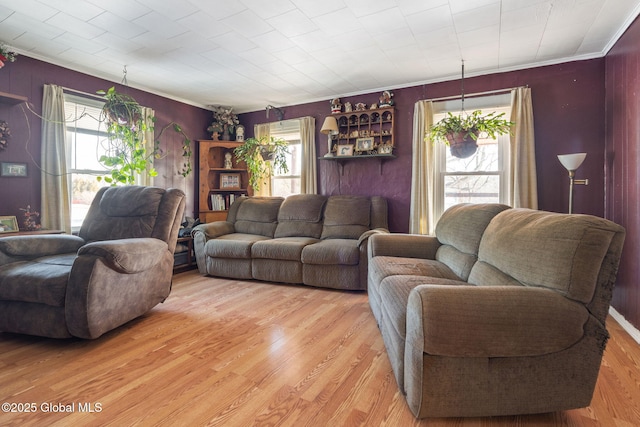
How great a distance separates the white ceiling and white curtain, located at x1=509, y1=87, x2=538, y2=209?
0.44 metres

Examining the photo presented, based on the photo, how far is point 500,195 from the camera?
349 cm

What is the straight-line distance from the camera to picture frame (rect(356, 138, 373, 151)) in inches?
157

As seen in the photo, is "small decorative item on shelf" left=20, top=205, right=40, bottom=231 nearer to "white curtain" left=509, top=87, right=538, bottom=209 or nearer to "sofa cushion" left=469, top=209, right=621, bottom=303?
"sofa cushion" left=469, top=209, right=621, bottom=303

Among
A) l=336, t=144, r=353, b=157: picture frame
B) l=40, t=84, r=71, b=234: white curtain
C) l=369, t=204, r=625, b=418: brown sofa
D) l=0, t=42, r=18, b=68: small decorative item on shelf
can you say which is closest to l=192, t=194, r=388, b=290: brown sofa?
l=336, t=144, r=353, b=157: picture frame

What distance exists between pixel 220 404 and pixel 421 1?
2764 millimetres

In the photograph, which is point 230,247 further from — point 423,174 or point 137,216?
point 423,174

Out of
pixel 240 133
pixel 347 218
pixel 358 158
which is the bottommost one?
pixel 347 218

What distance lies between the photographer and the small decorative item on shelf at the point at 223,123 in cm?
485

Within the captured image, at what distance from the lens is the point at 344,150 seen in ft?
13.5

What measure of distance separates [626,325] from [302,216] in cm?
312

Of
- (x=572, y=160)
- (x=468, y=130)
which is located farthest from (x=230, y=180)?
(x=572, y=160)

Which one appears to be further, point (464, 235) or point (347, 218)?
point (347, 218)

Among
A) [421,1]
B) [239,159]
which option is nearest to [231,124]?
[239,159]

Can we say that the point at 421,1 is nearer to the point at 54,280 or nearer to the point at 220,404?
the point at 220,404
